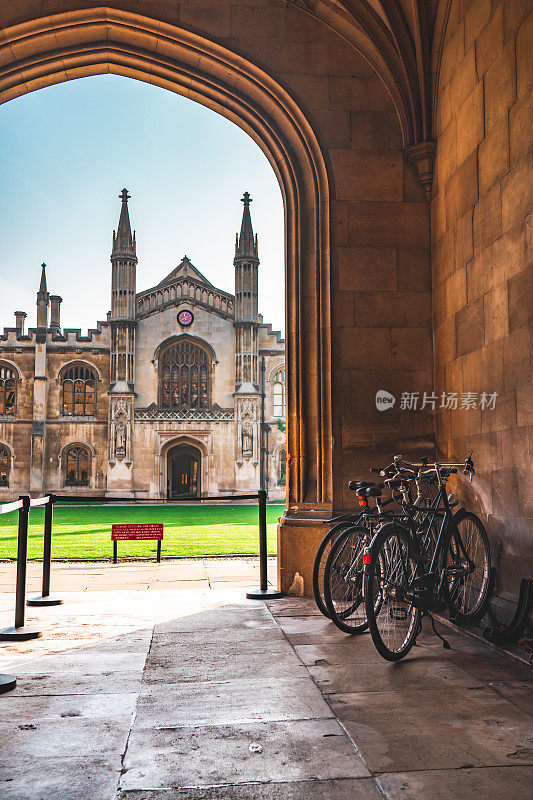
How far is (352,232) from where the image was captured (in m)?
5.70

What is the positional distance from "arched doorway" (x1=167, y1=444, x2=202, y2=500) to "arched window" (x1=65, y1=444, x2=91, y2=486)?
398 cm

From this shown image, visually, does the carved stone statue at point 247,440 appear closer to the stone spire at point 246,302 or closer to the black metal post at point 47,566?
the stone spire at point 246,302

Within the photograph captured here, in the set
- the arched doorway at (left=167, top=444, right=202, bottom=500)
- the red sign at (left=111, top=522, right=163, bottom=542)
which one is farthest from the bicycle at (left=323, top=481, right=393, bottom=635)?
the arched doorway at (left=167, top=444, right=202, bottom=500)

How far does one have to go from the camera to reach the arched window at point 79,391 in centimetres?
3438

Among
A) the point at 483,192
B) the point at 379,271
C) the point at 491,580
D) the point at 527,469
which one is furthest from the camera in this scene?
the point at 379,271

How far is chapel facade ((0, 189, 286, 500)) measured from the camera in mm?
33188

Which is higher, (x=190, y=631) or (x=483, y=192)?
(x=483, y=192)

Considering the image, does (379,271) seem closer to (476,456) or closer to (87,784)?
(476,456)

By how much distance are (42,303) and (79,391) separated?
498 centimetres

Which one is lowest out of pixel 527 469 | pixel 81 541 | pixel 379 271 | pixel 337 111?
pixel 81 541

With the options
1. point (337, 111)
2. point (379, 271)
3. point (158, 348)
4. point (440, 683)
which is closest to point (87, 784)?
point (440, 683)

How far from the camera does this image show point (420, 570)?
150 inches

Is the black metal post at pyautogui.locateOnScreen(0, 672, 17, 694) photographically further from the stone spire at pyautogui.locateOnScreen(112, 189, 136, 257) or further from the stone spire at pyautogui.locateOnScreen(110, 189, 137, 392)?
the stone spire at pyautogui.locateOnScreen(112, 189, 136, 257)

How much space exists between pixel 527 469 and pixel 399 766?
2.09 m
